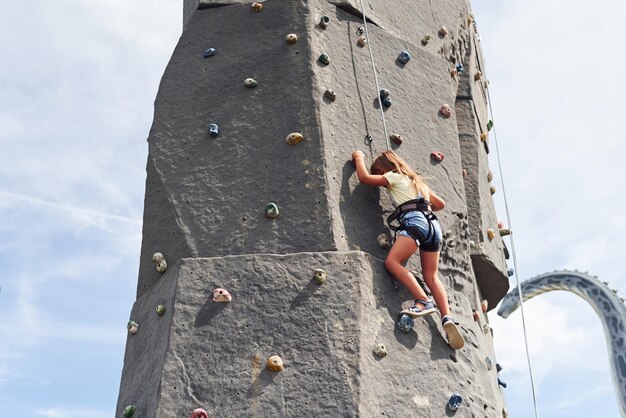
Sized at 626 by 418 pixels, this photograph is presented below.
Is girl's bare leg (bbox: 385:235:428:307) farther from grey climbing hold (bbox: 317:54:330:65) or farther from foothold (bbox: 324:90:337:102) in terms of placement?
grey climbing hold (bbox: 317:54:330:65)

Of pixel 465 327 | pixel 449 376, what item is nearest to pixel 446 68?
pixel 465 327

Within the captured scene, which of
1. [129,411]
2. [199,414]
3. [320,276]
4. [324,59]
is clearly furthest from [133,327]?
[324,59]

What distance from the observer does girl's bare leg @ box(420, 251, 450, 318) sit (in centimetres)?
378

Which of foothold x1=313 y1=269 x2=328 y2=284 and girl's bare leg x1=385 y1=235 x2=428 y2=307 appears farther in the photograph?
girl's bare leg x1=385 y1=235 x2=428 y2=307

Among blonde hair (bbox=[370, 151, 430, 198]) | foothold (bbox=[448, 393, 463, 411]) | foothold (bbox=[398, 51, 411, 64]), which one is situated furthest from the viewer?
foothold (bbox=[398, 51, 411, 64])

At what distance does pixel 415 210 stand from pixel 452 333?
607 millimetres

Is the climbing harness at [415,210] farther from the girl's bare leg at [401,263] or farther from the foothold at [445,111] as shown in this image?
the foothold at [445,111]

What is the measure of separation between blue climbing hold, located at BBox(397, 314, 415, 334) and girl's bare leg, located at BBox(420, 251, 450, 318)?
0.21 m

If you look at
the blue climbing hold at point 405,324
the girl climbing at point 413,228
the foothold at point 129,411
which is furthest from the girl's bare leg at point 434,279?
the foothold at point 129,411

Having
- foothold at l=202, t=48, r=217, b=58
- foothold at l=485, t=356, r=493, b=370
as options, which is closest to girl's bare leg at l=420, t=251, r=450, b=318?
foothold at l=485, t=356, r=493, b=370

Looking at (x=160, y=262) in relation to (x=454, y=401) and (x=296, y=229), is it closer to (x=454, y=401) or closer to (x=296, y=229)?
(x=296, y=229)

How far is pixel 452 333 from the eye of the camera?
12.1ft

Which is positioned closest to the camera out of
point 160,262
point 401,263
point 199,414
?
point 199,414

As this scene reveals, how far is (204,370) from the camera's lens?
3.44 m
